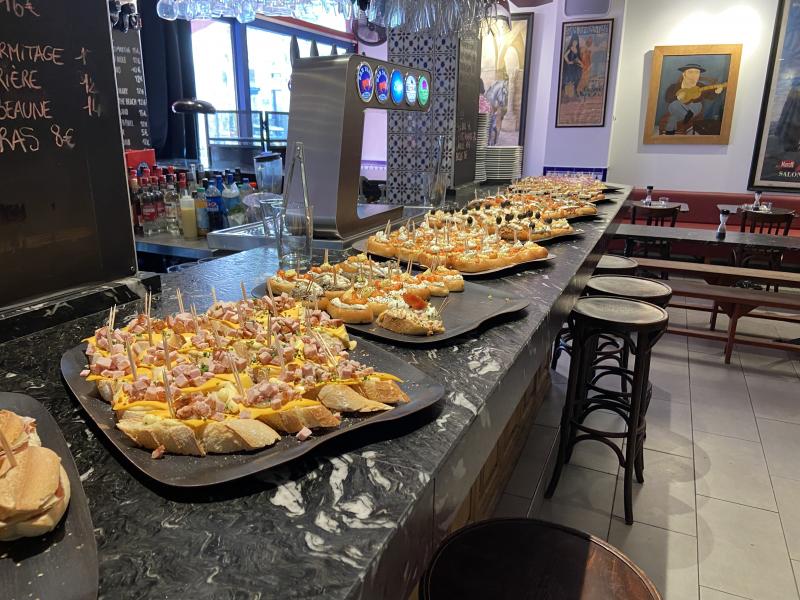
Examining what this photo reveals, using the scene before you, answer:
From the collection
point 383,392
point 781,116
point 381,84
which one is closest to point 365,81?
point 381,84

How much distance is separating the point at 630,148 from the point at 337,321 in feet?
29.4

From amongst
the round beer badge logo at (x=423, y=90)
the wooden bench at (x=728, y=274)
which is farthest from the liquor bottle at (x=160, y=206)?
the wooden bench at (x=728, y=274)

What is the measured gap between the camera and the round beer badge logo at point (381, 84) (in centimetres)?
324

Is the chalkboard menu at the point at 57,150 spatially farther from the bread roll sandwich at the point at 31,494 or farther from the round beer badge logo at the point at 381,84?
the round beer badge logo at the point at 381,84

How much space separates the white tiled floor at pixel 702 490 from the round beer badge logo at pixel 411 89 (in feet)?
7.43

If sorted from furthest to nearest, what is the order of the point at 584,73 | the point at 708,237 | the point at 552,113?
the point at 552,113, the point at 584,73, the point at 708,237

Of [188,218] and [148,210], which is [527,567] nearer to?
[188,218]

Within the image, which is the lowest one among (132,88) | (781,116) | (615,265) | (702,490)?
(702,490)

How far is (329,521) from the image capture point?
0.89m

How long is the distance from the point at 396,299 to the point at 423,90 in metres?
2.53

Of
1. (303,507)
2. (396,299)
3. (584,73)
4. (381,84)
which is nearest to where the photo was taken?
(303,507)

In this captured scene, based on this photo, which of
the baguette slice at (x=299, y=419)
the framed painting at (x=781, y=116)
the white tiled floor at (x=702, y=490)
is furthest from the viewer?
the framed painting at (x=781, y=116)

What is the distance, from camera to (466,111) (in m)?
5.52

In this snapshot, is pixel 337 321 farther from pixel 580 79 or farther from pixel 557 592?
pixel 580 79
